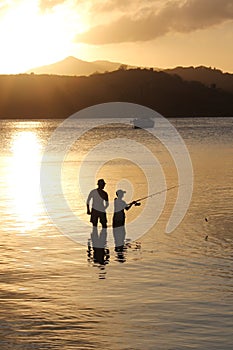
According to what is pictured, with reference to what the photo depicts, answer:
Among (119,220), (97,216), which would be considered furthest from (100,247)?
(119,220)

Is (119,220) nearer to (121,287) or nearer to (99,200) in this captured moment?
(99,200)

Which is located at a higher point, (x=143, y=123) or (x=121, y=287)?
(x=143, y=123)

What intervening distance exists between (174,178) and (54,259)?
84.5 feet

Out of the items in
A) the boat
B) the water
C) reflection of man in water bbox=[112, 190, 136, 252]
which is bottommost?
the water

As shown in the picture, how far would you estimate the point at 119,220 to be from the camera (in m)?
22.2

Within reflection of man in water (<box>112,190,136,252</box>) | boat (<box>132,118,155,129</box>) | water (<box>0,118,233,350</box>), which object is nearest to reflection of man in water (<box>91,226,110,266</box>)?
water (<box>0,118,233,350</box>)

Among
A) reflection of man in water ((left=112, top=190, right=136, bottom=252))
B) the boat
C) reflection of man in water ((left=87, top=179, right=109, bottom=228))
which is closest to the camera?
reflection of man in water ((left=87, top=179, right=109, bottom=228))

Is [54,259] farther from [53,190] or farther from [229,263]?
[53,190]

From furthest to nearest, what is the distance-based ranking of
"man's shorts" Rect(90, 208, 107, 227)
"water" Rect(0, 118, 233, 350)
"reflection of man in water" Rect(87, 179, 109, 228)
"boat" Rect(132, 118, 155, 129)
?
"boat" Rect(132, 118, 155, 129)
"man's shorts" Rect(90, 208, 107, 227)
"reflection of man in water" Rect(87, 179, 109, 228)
"water" Rect(0, 118, 233, 350)

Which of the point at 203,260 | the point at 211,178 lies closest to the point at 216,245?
the point at 203,260

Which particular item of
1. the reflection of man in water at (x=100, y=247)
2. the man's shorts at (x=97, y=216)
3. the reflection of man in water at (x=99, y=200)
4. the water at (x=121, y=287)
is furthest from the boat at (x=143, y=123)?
the reflection of man in water at (x=99, y=200)

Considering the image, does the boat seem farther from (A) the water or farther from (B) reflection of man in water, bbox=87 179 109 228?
(B) reflection of man in water, bbox=87 179 109 228

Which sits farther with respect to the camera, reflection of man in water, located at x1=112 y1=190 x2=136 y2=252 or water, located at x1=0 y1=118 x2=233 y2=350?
reflection of man in water, located at x1=112 y1=190 x2=136 y2=252

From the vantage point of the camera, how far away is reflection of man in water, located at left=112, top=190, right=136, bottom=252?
68.1 feet
